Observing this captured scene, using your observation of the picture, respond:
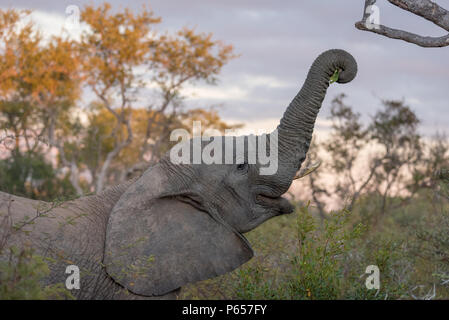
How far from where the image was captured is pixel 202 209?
500cm

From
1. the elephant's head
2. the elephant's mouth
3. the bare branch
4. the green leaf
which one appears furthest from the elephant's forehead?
the bare branch

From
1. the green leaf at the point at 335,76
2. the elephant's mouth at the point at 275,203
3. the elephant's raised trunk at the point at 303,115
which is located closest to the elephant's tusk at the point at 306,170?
the elephant's raised trunk at the point at 303,115

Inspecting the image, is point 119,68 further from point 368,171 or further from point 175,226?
point 175,226

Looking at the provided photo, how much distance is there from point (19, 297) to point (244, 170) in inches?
82.4

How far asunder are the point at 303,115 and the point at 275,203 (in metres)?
0.78

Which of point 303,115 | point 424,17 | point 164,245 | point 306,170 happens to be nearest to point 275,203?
point 306,170

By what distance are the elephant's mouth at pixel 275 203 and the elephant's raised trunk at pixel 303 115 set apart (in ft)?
0.29

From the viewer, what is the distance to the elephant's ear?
4703 millimetres

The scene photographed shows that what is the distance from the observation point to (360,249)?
307 inches

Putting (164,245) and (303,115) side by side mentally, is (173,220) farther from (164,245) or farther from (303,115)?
(303,115)

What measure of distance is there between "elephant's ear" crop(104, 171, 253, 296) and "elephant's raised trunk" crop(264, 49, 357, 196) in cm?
67

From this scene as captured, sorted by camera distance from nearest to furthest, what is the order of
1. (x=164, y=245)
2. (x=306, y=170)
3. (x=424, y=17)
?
1. (x=164, y=245)
2. (x=306, y=170)
3. (x=424, y=17)

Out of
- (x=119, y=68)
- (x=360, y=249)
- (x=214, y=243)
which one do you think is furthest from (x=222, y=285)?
(x=119, y=68)

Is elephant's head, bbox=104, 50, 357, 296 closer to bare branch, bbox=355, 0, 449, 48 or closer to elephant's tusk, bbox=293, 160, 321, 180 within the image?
elephant's tusk, bbox=293, 160, 321, 180
